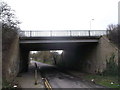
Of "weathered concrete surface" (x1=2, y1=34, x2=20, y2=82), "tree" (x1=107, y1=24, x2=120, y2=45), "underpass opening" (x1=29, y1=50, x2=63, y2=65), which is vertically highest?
"tree" (x1=107, y1=24, x2=120, y2=45)

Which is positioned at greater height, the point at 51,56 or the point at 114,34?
the point at 114,34

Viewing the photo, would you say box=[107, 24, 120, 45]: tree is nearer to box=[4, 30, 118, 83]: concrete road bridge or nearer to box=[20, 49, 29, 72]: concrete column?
box=[4, 30, 118, 83]: concrete road bridge

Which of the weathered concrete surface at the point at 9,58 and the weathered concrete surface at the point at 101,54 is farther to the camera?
the weathered concrete surface at the point at 101,54

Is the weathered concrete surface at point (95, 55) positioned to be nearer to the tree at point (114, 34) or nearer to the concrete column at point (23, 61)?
the tree at point (114, 34)

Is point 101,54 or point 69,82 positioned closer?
point 69,82

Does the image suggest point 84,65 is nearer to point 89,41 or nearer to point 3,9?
point 89,41

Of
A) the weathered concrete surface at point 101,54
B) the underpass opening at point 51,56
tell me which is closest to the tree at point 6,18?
the weathered concrete surface at point 101,54

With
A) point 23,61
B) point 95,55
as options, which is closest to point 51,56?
point 23,61

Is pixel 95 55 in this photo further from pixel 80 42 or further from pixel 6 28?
pixel 6 28

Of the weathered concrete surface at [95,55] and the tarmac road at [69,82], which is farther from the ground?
the weathered concrete surface at [95,55]

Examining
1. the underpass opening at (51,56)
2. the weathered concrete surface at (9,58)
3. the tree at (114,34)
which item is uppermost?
the tree at (114,34)

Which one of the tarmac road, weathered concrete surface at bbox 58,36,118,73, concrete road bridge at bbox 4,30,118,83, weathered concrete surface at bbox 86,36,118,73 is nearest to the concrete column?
concrete road bridge at bbox 4,30,118,83

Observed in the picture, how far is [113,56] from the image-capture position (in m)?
22.7

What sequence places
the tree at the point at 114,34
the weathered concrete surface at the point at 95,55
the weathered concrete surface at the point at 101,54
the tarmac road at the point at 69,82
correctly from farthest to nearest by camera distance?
the tree at the point at 114,34 < the weathered concrete surface at the point at 95,55 < the weathered concrete surface at the point at 101,54 < the tarmac road at the point at 69,82
